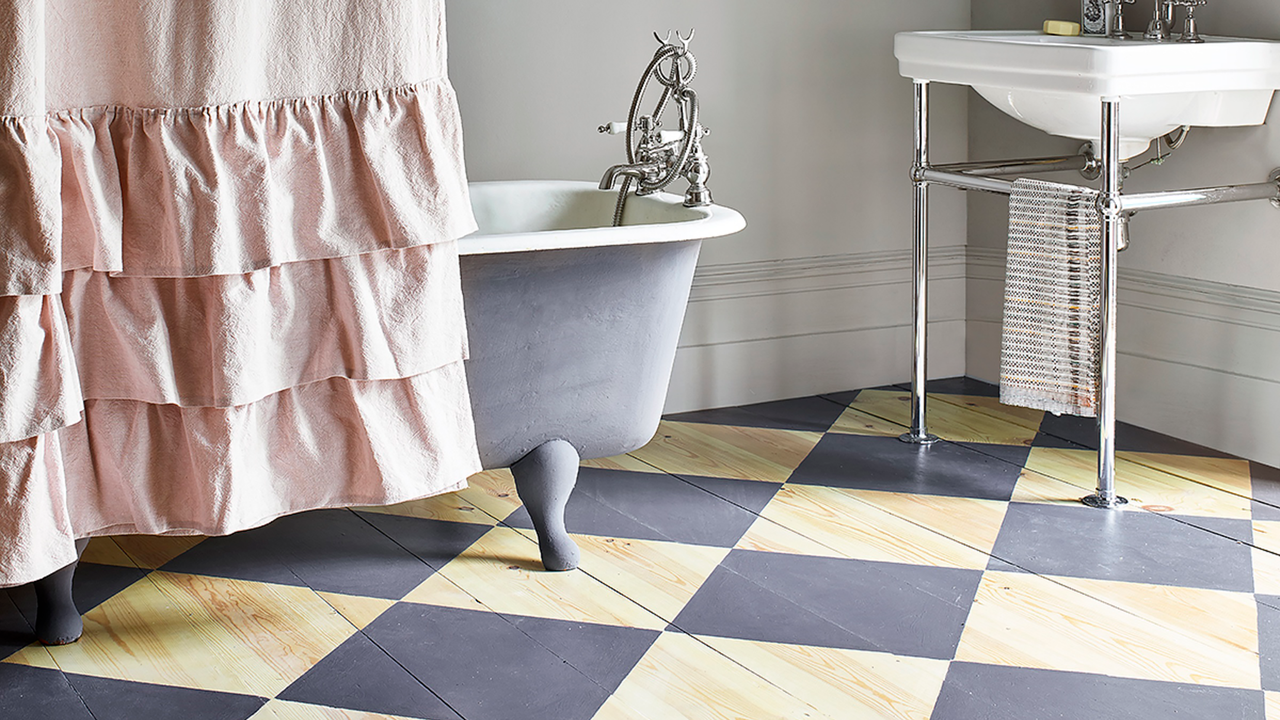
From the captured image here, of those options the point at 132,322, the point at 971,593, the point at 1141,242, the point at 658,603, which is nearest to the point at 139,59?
the point at 132,322

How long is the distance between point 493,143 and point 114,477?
1253 mm

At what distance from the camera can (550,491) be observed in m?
1.90

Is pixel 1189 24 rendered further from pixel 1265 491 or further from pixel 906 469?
pixel 906 469

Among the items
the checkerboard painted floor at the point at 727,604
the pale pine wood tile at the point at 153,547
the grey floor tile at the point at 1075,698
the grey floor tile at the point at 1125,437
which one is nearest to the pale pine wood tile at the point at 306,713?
the checkerboard painted floor at the point at 727,604

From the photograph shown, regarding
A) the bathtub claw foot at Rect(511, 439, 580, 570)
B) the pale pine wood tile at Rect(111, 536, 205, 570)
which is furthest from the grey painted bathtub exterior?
the pale pine wood tile at Rect(111, 536, 205, 570)

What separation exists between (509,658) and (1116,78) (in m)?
1.30

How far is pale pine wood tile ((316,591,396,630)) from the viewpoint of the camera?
1.75 metres

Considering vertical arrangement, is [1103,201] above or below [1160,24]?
below

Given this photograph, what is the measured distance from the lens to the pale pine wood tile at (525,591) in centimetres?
176

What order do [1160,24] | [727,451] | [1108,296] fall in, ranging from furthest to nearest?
[727,451], [1160,24], [1108,296]

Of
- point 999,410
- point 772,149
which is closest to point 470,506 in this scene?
point 772,149

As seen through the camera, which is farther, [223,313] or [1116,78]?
[1116,78]

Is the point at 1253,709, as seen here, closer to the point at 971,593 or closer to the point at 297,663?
the point at 971,593

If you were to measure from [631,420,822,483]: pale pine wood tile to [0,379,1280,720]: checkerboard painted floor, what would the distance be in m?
0.02
